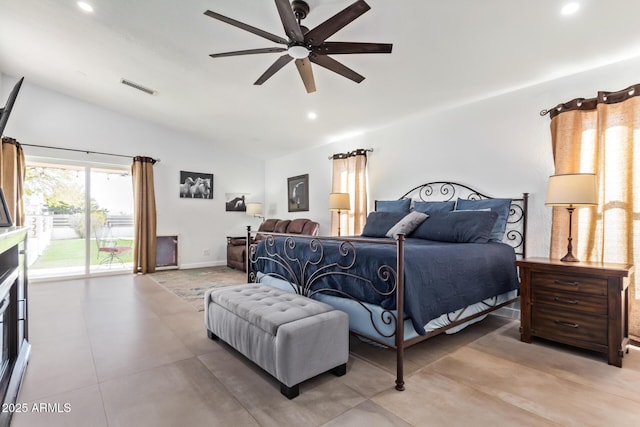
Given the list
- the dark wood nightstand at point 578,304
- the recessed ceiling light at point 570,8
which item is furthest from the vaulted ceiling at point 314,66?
the dark wood nightstand at point 578,304

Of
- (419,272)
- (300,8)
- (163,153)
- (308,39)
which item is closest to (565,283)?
(419,272)

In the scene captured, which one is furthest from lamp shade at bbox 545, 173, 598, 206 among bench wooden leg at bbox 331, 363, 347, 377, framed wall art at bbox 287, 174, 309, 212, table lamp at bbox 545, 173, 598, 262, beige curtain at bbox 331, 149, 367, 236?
framed wall art at bbox 287, 174, 309, 212

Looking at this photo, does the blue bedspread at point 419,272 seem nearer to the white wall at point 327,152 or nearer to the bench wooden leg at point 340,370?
the bench wooden leg at point 340,370

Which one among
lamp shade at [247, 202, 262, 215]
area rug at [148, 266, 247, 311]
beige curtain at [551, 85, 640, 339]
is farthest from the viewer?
lamp shade at [247, 202, 262, 215]

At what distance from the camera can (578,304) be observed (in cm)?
233

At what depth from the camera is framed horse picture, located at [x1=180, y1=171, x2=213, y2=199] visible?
6.34 meters

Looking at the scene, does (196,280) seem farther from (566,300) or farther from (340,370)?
(566,300)

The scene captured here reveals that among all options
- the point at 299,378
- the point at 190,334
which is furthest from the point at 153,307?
the point at 299,378

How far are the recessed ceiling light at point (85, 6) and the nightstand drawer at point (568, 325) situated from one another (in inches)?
190

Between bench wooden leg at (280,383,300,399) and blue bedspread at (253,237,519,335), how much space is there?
2.39 feet

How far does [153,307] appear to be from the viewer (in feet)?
11.8

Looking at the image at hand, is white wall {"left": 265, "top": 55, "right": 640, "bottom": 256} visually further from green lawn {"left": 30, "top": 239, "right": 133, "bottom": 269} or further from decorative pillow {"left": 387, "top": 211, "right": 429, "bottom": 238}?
green lawn {"left": 30, "top": 239, "right": 133, "bottom": 269}

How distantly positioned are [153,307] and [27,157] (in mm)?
3625

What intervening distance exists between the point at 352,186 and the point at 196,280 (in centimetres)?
305
